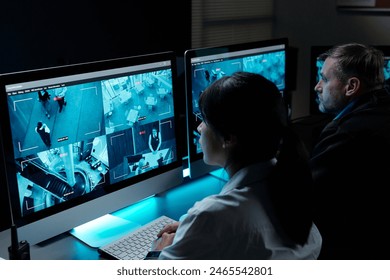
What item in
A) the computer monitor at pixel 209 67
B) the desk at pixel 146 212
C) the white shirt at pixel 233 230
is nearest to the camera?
the white shirt at pixel 233 230

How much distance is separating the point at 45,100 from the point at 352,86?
117 cm

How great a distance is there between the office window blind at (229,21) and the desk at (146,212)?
1.78 meters

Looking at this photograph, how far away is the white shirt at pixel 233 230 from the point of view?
103cm

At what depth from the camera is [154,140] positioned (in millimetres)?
1614

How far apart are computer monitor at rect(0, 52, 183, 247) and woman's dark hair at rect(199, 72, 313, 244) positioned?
17.1 inches

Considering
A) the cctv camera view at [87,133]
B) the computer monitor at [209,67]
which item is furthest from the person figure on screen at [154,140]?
the computer monitor at [209,67]

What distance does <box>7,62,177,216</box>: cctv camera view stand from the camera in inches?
49.8

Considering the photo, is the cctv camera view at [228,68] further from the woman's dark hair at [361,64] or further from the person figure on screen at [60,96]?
the person figure on screen at [60,96]

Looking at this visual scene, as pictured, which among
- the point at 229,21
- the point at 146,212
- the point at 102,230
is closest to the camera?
the point at 102,230

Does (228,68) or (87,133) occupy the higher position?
(228,68)

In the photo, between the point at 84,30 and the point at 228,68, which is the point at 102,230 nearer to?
the point at 228,68

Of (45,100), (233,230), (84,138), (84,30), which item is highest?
(84,30)

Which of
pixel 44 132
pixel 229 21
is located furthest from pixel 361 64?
pixel 229 21

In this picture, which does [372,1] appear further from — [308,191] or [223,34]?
[308,191]
